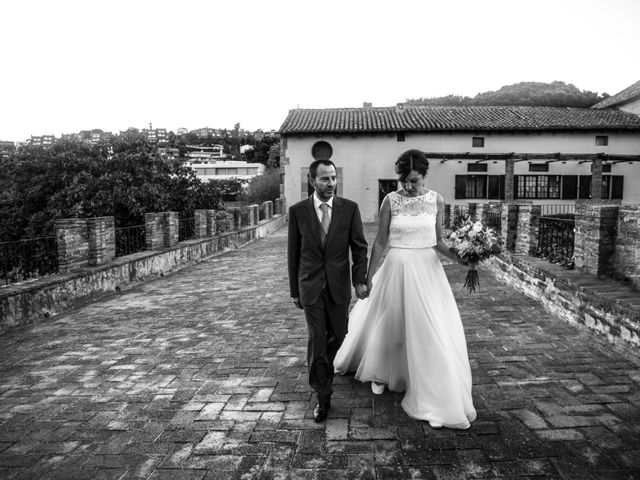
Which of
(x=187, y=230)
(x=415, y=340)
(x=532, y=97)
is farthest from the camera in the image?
(x=532, y=97)

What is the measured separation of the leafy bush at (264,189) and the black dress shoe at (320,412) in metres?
33.0

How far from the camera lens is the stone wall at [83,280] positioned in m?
6.53

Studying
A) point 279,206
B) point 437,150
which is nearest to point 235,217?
point 279,206

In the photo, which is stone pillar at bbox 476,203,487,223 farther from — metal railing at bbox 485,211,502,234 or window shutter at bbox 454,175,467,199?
window shutter at bbox 454,175,467,199

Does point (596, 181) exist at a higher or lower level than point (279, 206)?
higher

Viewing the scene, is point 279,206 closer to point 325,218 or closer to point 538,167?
point 538,167

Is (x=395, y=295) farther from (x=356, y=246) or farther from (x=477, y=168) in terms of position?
(x=477, y=168)

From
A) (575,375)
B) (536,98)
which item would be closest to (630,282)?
(575,375)

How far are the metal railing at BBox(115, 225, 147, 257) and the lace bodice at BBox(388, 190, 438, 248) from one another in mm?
7943

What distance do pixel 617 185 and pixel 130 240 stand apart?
90.9 ft

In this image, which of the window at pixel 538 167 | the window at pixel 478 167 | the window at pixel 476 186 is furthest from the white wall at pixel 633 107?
the window at pixel 476 186

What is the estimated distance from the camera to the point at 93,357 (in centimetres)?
518

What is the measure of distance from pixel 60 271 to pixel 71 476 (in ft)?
19.0

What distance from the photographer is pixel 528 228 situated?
8.55 m
